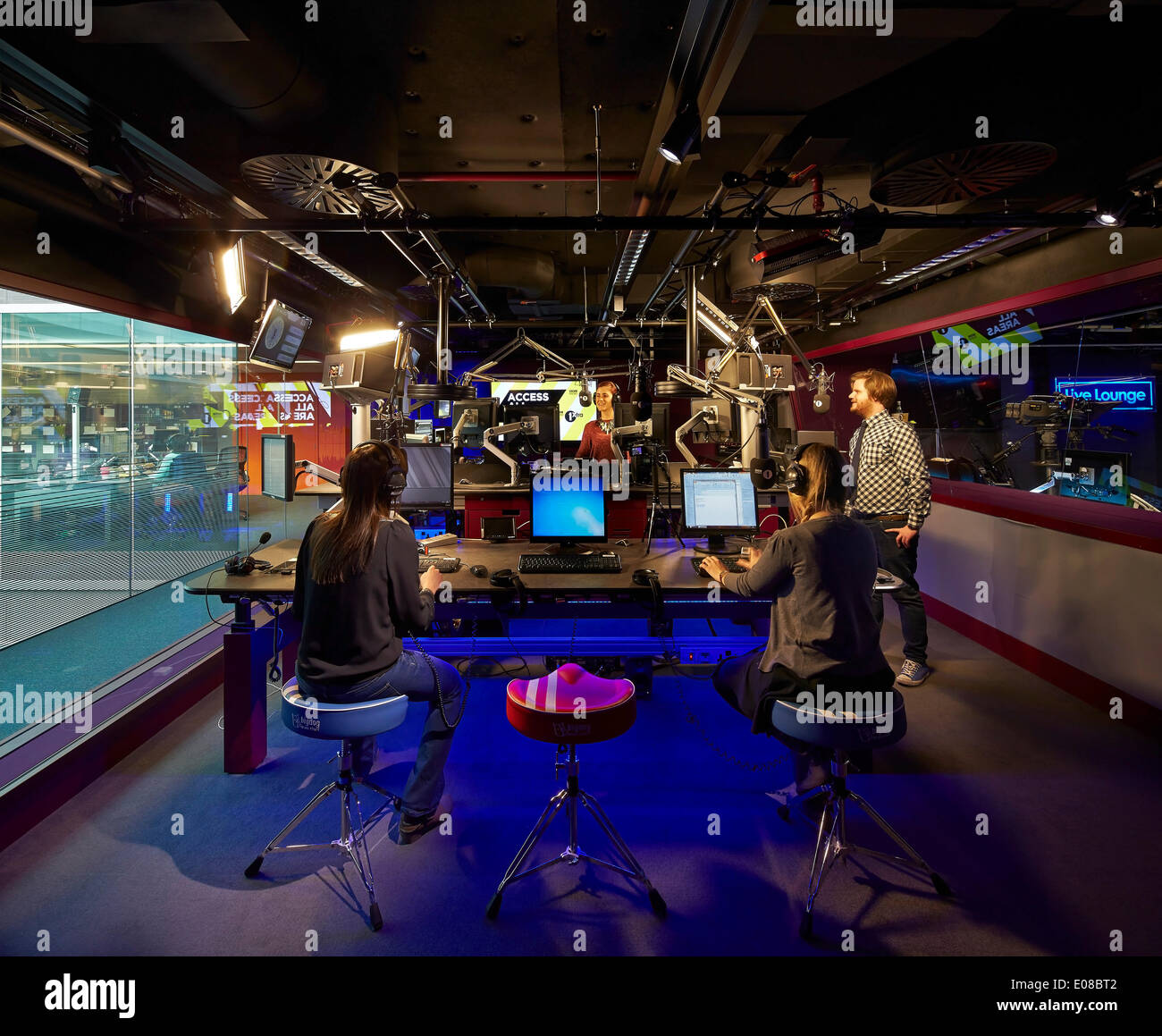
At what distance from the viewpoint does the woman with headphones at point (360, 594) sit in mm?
2062

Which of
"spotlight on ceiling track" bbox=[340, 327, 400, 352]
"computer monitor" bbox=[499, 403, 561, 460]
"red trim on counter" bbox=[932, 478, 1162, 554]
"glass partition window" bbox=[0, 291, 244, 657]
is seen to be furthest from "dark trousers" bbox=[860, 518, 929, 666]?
"glass partition window" bbox=[0, 291, 244, 657]

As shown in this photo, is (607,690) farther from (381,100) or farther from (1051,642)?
(1051,642)

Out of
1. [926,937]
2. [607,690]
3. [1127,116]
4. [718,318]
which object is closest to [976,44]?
[1127,116]

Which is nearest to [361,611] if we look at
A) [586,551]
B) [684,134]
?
[586,551]

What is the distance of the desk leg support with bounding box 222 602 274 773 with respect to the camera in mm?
2803

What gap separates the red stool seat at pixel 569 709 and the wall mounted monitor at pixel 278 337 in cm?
371

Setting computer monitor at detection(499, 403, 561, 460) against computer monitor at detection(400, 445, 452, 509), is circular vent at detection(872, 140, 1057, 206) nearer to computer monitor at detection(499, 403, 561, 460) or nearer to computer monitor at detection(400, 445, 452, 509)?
computer monitor at detection(400, 445, 452, 509)

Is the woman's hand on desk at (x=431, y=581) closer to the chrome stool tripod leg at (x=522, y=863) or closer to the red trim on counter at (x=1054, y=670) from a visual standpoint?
the chrome stool tripod leg at (x=522, y=863)

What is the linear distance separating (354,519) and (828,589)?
170 centimetres

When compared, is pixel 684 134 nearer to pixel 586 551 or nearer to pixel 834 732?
pixel 586 551

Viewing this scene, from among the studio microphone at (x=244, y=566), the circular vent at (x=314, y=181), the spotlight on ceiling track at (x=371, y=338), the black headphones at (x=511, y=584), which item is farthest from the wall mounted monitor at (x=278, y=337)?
the black headphones at (x=511, y=584)

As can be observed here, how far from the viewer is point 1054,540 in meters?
3.89

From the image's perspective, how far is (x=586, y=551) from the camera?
10.8 feet

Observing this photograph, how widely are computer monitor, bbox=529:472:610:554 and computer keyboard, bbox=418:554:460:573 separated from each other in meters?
0.46
